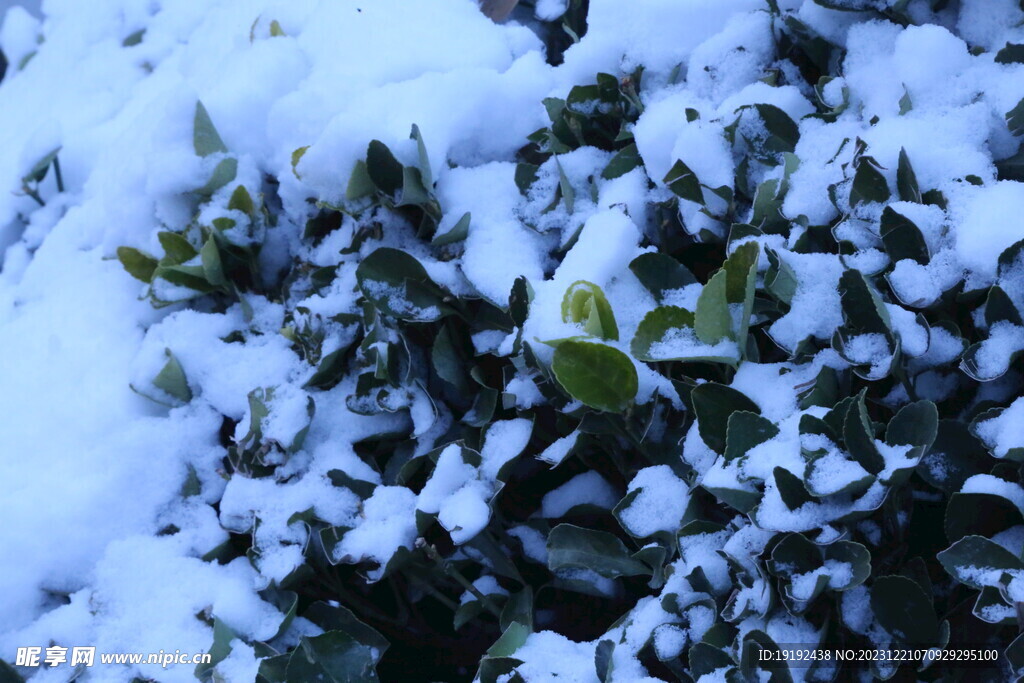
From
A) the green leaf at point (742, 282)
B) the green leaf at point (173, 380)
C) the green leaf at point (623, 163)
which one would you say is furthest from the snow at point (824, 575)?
the green leaf at point (173, 380)

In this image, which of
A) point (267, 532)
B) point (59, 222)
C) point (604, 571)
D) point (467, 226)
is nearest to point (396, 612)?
point (267, 532)

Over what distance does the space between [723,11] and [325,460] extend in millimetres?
771

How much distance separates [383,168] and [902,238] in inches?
22.6

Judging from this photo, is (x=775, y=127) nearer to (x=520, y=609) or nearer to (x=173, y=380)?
(x=520, y=609)

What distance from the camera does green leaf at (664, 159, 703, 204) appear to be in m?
1.00

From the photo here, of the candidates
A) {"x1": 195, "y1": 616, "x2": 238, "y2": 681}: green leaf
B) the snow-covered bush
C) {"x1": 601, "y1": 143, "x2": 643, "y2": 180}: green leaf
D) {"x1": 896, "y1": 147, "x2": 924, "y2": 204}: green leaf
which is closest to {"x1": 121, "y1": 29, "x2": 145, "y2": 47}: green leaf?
the snow-covered bush

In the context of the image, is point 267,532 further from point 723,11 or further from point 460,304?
point 723,11

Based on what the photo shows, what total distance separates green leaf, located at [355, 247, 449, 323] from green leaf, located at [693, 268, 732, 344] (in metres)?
0.33

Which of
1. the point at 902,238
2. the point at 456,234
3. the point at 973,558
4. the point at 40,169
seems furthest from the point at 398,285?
the point at 40,169

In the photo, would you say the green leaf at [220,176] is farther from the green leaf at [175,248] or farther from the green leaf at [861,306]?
the green leaf at [861,306]

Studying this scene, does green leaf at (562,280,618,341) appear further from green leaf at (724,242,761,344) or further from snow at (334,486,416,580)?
snow at (334,486,416,580)

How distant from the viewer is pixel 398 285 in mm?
1066

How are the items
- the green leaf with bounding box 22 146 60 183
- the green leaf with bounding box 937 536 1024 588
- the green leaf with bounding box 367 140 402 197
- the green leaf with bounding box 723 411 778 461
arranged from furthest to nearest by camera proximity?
1. the green leaf with bounding box 22 146 60 183
2. the green leaf with bounding box 367 140 402 197
3. the green leaf with bounding box 723 411 778 461
4. the green leaf with bounding box 937 536 1024 588

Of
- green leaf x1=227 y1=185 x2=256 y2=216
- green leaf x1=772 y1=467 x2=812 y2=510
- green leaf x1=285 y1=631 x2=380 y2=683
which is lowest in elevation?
green leaf x1=285 y1=631 x2=380 y2=683
